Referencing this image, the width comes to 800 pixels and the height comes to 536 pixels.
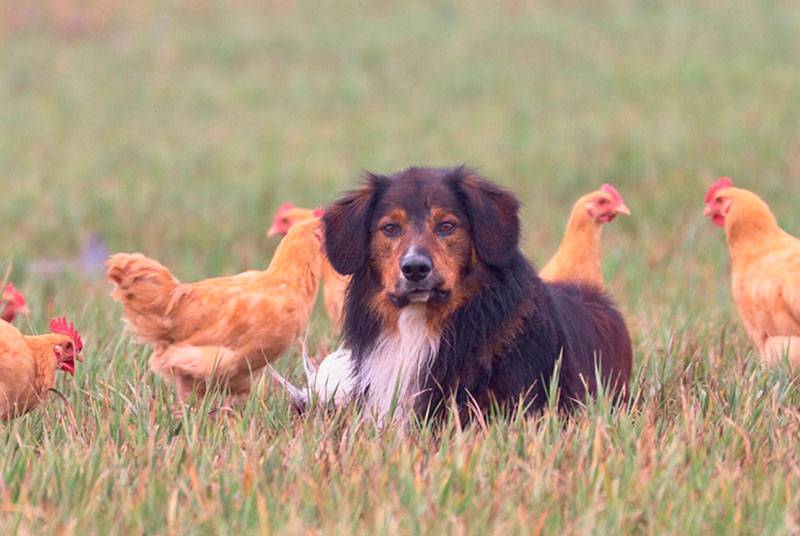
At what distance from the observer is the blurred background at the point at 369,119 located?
38.8 ft

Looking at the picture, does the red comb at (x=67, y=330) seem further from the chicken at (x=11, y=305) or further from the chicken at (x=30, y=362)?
the chicken at (x=11, y=305)

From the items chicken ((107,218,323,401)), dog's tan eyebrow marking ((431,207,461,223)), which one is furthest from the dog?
chicken ((107,218,323,401))

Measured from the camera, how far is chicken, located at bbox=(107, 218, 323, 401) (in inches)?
217

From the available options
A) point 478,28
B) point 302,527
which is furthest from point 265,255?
point 478,28

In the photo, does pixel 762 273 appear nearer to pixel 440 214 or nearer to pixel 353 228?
pixel 440 214

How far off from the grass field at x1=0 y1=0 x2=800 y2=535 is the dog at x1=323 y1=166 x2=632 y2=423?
22 cm

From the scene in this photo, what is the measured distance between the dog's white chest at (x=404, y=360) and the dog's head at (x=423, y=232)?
102 mm

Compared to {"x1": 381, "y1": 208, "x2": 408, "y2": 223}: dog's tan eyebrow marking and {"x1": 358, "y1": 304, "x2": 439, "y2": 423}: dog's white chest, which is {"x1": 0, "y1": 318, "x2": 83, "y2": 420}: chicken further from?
{"x1": 381, "y1": 208, "x2": 408, "y2": 223}: dog's tan eyebrow marking

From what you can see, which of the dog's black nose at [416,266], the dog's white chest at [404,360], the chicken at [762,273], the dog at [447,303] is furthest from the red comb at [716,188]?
the dog's black nose at [416,266]

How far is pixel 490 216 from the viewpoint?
5.01 m

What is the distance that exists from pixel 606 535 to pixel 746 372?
6.58 feet

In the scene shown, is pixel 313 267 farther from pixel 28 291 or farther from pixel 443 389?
pixel 28 291

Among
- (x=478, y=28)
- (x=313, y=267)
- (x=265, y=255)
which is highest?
(x=478, y=28)

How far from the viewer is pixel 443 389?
5059mm
